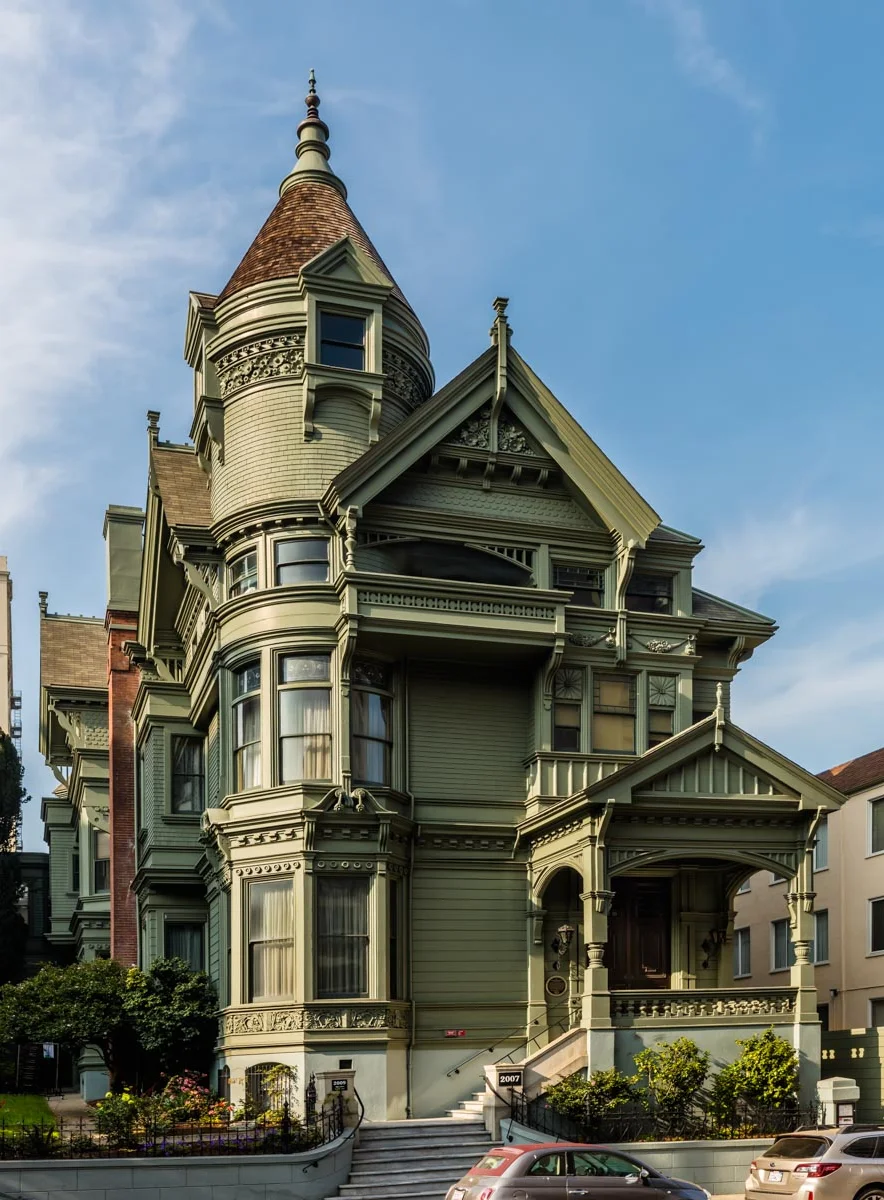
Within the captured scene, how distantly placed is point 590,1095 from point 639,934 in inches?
259

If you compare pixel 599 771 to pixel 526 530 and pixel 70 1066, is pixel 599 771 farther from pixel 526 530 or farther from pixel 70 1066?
pixel 70 1066

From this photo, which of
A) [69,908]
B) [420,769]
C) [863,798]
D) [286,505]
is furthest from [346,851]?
[69,908]

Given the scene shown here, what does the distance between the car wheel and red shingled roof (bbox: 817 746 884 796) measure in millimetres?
18528

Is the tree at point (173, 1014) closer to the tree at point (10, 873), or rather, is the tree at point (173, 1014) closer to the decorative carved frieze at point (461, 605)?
the decorative carved frieze at point (461, 605)

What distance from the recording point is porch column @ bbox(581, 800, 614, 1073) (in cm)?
2420

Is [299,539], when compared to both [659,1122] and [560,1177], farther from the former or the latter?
[560,1177]

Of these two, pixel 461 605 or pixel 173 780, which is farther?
pixel 173 780

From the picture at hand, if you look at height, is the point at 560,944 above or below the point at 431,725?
below

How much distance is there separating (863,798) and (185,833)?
61.0 feet

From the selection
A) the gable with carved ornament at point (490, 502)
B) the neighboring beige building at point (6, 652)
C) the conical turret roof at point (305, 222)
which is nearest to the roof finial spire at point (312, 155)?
the conical turret roof at point (305, 222)

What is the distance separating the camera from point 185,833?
110 ft

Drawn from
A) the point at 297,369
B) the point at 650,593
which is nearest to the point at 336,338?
the point at 297,369

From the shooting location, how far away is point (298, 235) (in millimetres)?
31500

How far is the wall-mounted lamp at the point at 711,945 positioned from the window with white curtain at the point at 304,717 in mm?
9142
